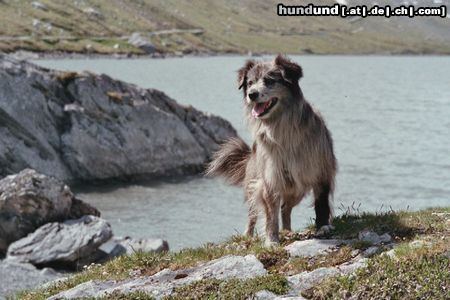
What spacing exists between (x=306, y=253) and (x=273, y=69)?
3.01 metres

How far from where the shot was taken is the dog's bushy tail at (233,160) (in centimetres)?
1506

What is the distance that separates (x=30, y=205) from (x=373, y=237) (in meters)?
16.4

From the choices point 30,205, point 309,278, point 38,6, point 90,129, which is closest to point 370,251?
point 309,278

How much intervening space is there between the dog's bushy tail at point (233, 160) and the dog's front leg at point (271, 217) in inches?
109

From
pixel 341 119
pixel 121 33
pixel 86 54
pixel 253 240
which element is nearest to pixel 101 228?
pixel 253 240

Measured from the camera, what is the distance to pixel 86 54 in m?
153

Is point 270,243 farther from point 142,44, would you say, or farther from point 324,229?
point 142,44

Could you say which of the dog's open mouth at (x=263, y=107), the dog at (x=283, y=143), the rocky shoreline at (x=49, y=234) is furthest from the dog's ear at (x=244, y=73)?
the rocky shoreline at (x=49, y=234)

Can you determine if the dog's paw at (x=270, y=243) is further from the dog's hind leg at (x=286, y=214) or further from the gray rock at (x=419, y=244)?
the gray rock at (x=419, y=244)

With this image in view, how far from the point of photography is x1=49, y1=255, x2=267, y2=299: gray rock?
32.8 feet

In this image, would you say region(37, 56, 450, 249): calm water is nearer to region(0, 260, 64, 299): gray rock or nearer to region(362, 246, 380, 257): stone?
region(362, 246, 380, 257): stone

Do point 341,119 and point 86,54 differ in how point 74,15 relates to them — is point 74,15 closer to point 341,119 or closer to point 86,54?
point 86,54

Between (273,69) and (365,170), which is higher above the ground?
(273,69)

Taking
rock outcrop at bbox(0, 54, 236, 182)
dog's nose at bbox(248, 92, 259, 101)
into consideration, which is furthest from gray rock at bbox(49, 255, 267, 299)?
rock outcrop at bbox(0, 54, 236, 182)
